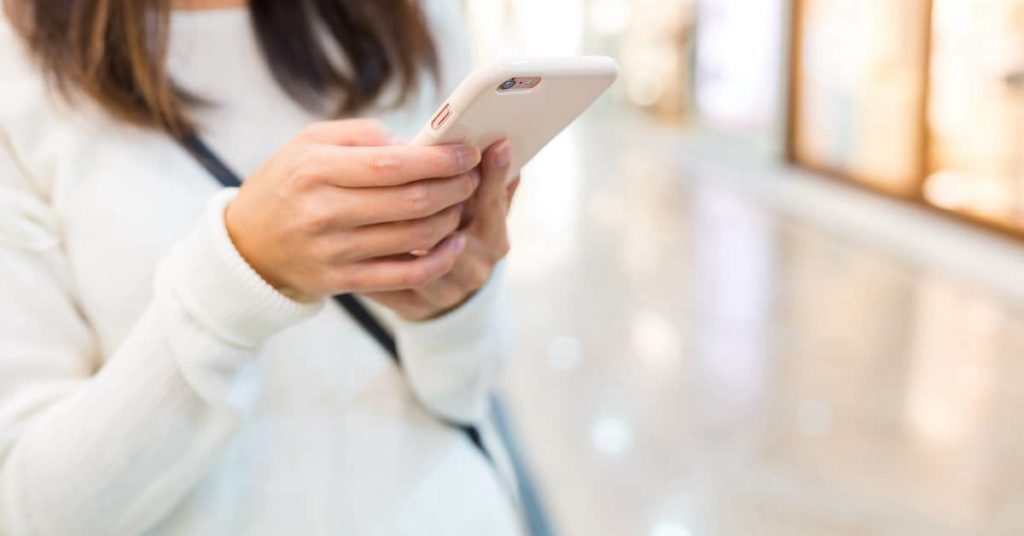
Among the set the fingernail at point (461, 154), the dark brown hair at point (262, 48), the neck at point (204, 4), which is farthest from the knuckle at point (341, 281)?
the neck at point (204, 4)

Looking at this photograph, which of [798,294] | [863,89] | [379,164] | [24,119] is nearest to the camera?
[379,164]

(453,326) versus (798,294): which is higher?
(453,326)

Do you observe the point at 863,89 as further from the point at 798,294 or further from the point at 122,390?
the point at 122,390

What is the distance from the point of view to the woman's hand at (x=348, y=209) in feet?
1.68

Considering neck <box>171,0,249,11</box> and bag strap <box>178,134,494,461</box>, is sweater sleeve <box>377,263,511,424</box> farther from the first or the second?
neck <box>171,0,249,11</box>

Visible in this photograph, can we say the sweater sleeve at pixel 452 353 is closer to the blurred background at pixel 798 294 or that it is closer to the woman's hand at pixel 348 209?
the woman's hand at pixel 348 209

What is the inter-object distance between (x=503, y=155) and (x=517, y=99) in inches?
2.7

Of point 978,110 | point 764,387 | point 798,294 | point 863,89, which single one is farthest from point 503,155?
point 863,89

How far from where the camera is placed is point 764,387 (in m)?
2.62

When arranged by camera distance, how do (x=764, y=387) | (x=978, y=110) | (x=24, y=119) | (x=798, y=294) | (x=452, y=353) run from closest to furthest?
(x=24, y=119) < (x=452, y=353) < (x=764, y=387) < (x=798, y=294) < (x=978, y=110)

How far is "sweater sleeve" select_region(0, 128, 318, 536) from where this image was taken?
584 mm

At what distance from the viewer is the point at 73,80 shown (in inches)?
27.0

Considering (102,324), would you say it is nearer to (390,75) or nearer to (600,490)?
(390,75)

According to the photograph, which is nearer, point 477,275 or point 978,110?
point 477,275
